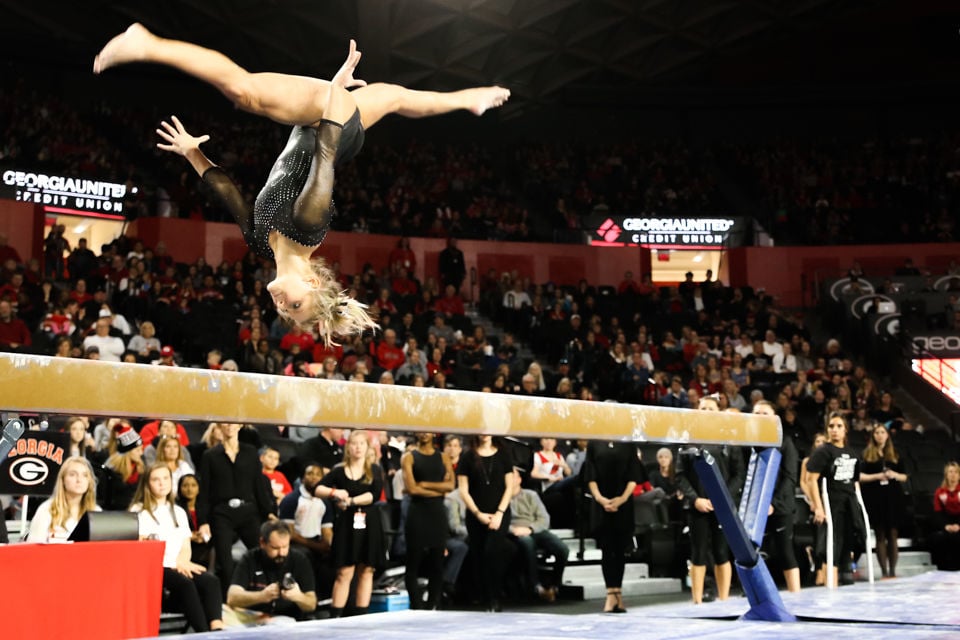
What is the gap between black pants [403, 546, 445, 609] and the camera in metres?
7.43

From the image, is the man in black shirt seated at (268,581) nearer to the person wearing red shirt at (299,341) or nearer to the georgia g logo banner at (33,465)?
the georgia g logo banner at (33,465)

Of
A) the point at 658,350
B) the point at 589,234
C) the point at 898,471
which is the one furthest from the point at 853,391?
the point at 589,234

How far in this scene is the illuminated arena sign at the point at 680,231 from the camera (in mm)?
22609

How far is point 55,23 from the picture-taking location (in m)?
21.0

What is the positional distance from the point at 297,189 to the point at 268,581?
3.23 m

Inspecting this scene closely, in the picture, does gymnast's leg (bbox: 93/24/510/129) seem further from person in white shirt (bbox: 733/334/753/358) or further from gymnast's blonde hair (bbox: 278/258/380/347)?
person in white shirt (bbox: 733/334/753/358)

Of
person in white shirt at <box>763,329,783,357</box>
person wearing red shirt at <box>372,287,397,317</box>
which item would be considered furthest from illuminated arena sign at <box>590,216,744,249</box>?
person wearing red shirt at <box>372,287,397,317</box>

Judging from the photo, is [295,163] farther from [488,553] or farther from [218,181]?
[488,553]

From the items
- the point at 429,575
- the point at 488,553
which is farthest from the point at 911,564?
the point at 429,575

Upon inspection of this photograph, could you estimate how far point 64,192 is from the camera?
17.3 m

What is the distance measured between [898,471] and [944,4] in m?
16.6

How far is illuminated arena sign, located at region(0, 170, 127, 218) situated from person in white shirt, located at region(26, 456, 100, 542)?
12472 millimetres

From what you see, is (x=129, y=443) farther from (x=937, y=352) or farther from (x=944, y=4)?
(x=944, y=4)

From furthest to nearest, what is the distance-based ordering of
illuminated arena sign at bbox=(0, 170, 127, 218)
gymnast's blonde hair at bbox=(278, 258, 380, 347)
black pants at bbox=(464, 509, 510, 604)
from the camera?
illuminated arena sign at bbox=(0, 170, 127, 218) → black pants at bbox=(464, 509, 510, 604) → gymnast's blonde hair at bbox=(278, 258, 380, 347)
